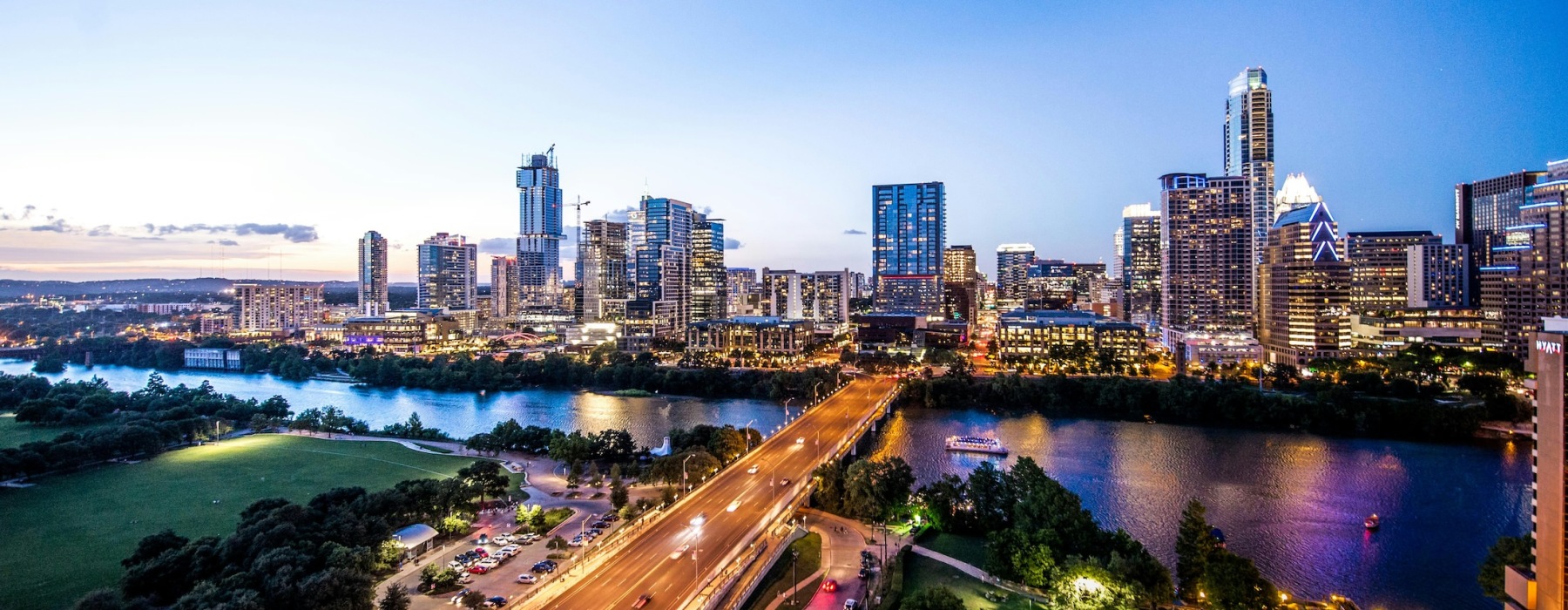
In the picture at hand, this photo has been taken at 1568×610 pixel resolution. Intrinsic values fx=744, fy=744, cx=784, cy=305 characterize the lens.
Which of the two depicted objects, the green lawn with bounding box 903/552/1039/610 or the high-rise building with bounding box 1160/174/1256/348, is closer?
the green lawn with bounding box 903/552/1039/610

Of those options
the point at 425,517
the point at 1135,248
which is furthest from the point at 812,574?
the point at 1135,248

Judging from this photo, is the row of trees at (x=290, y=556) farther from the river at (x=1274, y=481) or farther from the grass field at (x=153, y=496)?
the river at (x=1274, y=481)

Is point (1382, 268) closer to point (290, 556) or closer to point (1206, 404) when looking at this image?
point (1206, 404)

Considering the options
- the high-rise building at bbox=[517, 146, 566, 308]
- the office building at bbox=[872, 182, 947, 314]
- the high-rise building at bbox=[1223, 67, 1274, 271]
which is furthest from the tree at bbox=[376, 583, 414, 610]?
the high-rise building at bbox=[517, 146, 566, 308]

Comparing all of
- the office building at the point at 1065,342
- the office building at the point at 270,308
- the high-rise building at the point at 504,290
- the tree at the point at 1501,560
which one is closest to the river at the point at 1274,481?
the tree at the point at 1501,560

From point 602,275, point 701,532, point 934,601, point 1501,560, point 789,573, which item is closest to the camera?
point 934,601

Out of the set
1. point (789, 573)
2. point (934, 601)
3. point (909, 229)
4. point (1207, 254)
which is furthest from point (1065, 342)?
point (934, 601)

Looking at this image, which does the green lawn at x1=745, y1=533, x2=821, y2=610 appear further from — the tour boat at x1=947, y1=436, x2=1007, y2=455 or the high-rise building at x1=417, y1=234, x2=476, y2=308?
the high-rise building at x1=417, y1=234, x2=476, y2=308
